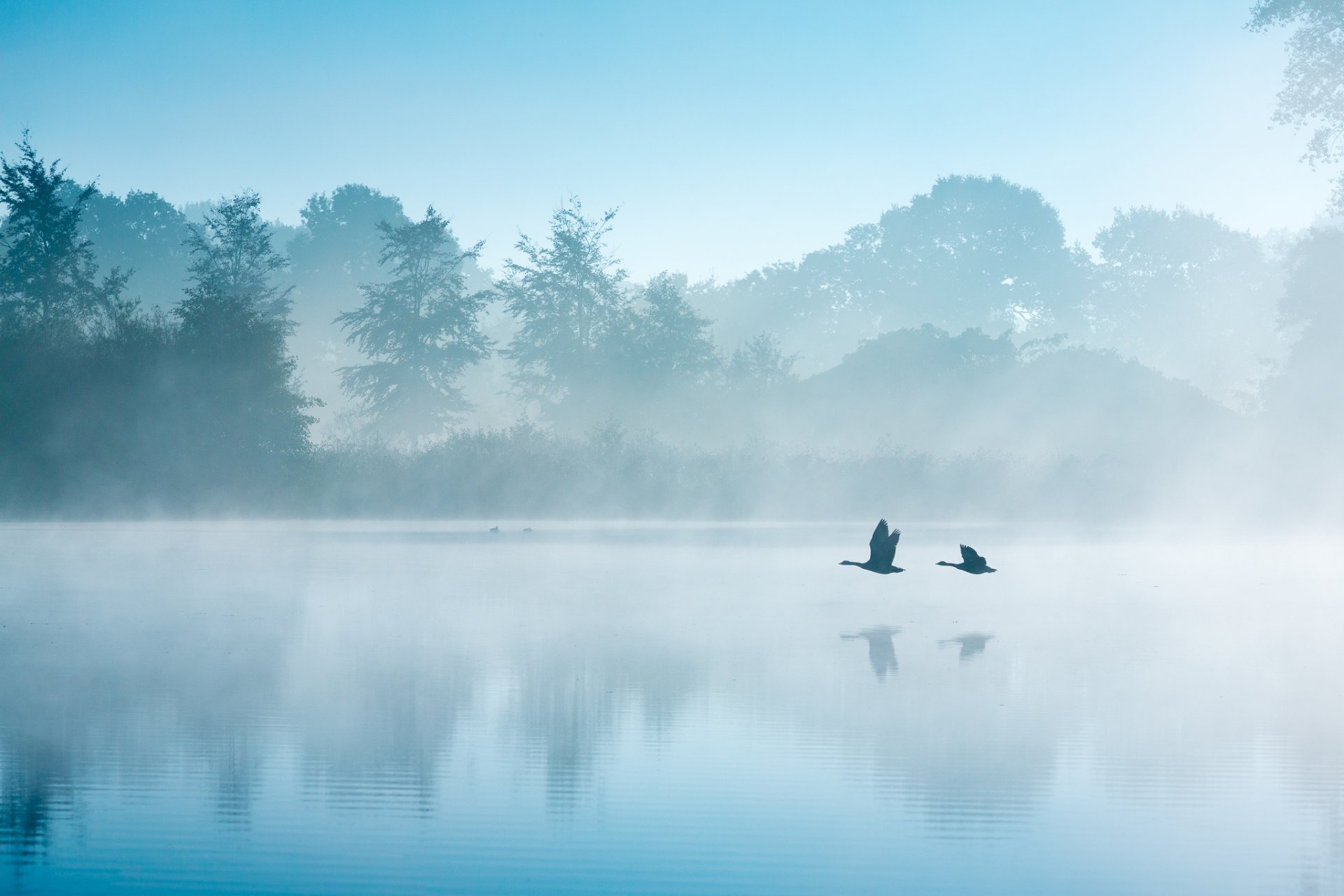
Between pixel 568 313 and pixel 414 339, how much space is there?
5.56 metres

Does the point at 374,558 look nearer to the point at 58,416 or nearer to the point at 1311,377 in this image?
the point at 58,416

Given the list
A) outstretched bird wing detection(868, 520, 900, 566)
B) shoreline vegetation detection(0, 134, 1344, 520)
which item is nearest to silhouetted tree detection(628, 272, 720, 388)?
shoreline vegetation detection(0, 134, 1344, 520)

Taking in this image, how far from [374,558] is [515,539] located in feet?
18.5

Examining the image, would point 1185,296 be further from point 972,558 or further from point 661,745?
point 661,745

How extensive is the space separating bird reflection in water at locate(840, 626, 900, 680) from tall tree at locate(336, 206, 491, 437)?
111ft

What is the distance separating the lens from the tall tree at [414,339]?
43.9 meters

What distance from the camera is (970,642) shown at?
1062 cm

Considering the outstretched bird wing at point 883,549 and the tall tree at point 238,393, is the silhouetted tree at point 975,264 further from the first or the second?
the outstretched bird wing at point 883,549

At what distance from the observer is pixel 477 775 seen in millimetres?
5812

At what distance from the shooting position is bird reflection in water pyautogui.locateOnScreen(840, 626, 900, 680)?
9.13 meters

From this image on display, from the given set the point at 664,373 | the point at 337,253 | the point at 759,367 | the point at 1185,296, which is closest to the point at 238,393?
the point at 664,373

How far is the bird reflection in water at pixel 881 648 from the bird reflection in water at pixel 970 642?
46 cm

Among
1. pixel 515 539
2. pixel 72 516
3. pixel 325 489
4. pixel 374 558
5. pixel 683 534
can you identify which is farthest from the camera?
pixel 325 489

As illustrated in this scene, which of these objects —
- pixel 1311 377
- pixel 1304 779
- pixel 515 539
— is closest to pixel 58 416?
pixel 515 539
